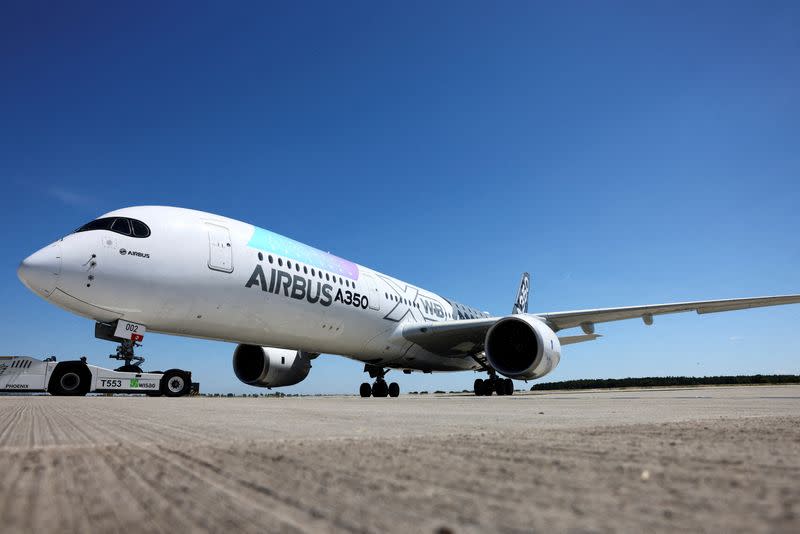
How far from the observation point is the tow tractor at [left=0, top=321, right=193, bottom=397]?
8.50m

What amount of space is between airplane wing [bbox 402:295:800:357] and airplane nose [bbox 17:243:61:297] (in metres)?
8.59

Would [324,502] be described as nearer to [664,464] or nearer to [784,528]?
[784,528]

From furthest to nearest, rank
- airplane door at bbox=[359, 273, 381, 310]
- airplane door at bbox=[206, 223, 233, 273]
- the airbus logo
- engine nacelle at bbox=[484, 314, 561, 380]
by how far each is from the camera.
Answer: airplane door at bbox=[359, 273, 381, 310] → engine nacelle at bbox=[484, 314, 561, 380] → airplane door at bbox=[206, 223, 233, 273] → the airbus logo

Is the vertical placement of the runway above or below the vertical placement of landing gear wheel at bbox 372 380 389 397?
above

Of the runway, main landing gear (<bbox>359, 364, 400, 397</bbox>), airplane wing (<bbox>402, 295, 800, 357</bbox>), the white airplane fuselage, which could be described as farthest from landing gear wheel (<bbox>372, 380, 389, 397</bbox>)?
the runway

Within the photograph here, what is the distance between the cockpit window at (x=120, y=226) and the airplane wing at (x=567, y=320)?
755 cm

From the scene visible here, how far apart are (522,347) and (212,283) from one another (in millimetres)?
7163

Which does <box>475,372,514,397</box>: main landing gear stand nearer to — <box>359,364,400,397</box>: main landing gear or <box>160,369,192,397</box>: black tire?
<box>359,364,400,397</box>: main landing gear

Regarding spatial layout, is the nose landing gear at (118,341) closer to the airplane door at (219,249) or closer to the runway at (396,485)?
the airplane door at (219,249)

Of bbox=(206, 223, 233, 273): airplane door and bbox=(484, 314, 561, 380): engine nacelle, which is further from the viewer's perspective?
bbox=(484, 314, 561, 380): engine nacelle

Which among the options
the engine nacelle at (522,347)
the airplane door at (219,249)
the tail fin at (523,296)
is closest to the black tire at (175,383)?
the airplane door at (219,249)

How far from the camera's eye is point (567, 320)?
511 inches

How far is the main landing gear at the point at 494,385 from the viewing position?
16.0 metres

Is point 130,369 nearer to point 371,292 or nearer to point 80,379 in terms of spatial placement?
point 80,379
